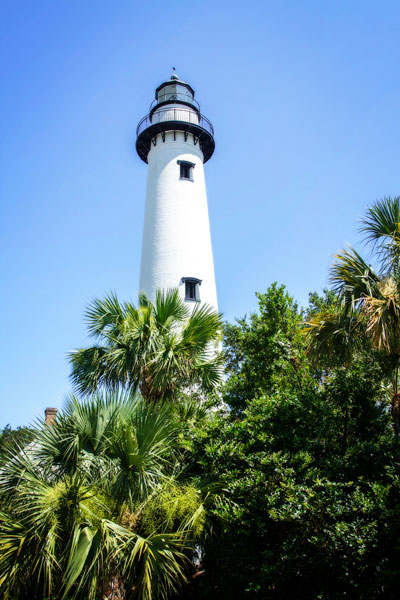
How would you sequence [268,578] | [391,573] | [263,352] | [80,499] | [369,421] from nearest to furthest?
1. [391,573]
2. [80,499]
3. [268,578]
4. [369,421]
5. [263,352]

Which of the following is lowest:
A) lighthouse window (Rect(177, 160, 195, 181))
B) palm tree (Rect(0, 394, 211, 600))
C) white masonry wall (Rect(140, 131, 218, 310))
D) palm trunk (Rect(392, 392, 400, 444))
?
palm tree (Rect(0, 394, 211, 600))

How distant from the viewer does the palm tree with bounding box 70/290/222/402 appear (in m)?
10.7

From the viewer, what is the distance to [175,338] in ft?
36.4

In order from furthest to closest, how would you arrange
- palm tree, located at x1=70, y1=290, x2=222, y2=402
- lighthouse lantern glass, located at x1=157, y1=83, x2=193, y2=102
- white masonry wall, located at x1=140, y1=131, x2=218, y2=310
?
1. lighthouse lantern glass, located at x1=157, y1=83, x2=193, y2=102
2. white masonry wall, located at x1=140, y1=131, x2=218, y2=310
3. palm tree, located at x1=70, y1=290, x2=222, y2=402

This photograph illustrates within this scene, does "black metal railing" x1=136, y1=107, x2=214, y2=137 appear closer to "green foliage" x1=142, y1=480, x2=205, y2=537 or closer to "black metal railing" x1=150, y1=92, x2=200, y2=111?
"black metal railing" x1=150, y1=92, x2=200, y2=111

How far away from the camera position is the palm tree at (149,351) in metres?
10.7

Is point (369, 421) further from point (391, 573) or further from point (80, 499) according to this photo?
point (80, 499)

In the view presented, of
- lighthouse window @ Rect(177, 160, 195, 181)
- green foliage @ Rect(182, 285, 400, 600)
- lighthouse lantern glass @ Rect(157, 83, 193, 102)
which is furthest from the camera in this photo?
lighthouse lantern glass @ Rect(157, 83, 193, 102)

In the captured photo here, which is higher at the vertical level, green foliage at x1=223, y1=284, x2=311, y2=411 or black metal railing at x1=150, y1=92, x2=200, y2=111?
black metal railing at x1=150, y1=92, x2=200, y2=111

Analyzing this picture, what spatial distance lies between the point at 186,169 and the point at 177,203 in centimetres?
Result: 209

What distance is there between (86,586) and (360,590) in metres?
3.94

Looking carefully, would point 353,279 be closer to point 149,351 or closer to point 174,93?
point 149,351

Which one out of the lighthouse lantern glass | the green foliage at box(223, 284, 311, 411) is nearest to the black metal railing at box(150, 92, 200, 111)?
the lighthouse lantern glass

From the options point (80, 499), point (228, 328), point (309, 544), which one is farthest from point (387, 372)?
point (228, 328)
